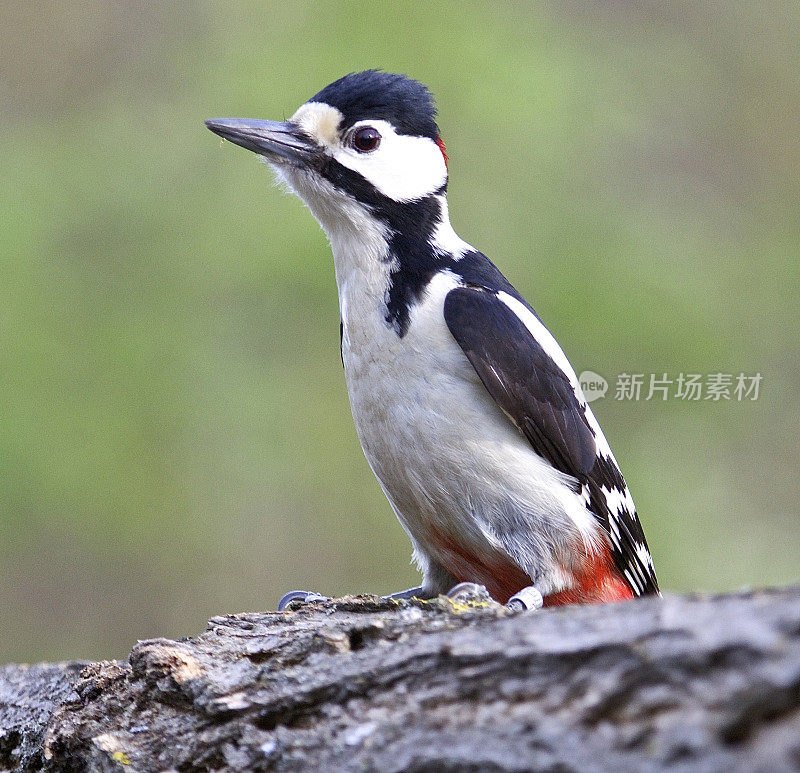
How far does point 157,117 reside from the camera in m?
6.62

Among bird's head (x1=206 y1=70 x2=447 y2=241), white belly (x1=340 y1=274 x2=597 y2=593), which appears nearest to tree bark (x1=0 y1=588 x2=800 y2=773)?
white belly (x1=340 y1=274 x2=597 y2=593)

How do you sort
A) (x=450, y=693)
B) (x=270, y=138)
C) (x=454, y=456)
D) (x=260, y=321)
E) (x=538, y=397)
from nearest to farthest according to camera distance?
(x=450, y=693), (x=454, y=456), (x=538, y=397), (x=270, y=138), (x=260, y=321)

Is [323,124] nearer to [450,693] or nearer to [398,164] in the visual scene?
[398,164]

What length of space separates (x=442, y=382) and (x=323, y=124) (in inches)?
41.0

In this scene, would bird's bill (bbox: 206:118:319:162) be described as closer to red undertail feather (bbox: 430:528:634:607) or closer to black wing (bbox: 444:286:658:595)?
black wing (bbox: 444:286:658:595)

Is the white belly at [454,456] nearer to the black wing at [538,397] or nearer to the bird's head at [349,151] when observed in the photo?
the black wing at [538,397]

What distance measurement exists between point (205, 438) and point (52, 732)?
3398 millimetres

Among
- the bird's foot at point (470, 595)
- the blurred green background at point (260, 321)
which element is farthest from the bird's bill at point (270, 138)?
the blurred green background at point (260, 321)

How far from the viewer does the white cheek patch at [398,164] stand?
3500mm

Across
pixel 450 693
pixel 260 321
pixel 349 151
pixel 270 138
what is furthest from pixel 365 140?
pixel 260 321

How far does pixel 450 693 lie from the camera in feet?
6.29

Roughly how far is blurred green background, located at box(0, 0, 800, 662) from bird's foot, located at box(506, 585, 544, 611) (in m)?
2.99

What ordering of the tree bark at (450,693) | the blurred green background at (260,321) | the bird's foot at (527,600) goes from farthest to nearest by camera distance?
the blurred green background at (260,321) < the bird's foot at (527,600) < the tree bark at (450,693)

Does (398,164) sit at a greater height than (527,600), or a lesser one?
greater
